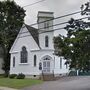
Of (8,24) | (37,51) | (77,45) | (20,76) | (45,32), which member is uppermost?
(8,24)

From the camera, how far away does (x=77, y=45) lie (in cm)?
2670

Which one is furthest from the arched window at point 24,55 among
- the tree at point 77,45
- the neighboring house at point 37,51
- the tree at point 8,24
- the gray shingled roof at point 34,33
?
the tree at point 77,45

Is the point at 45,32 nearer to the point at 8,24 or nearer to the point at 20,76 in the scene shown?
the point at 20,76

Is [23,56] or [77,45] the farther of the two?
[23,56]

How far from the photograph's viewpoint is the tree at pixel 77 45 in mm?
26359

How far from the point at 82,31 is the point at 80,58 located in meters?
2.37

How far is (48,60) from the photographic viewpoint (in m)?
51.5

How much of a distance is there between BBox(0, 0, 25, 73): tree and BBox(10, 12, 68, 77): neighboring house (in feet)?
25.0

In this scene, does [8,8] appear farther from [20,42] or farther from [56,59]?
[56,59]

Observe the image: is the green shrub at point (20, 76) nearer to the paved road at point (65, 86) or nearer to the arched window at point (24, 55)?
the arched window at point (24, 55)

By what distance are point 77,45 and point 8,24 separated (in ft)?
122

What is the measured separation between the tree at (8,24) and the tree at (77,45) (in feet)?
107

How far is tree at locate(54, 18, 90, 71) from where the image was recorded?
26359mm

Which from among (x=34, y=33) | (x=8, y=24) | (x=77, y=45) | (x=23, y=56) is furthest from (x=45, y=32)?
(x=77, y=45)
